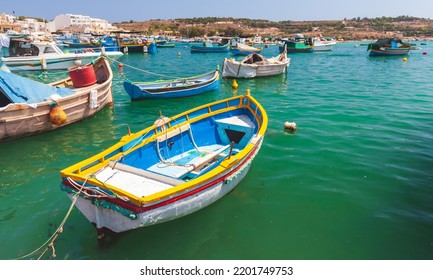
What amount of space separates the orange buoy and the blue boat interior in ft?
19.0

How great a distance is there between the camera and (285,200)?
7.38 meters

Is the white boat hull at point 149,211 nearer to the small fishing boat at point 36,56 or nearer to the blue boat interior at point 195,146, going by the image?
the blue boat interior at point 195,146

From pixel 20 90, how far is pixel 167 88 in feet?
26.9

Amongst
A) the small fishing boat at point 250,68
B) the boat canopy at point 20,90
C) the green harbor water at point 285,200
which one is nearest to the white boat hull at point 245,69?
the small fishing boat at point 250,68

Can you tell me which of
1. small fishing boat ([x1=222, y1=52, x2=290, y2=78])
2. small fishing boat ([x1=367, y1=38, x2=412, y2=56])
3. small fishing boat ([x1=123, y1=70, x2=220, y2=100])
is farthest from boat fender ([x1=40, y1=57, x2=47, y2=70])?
small fishing boat ([x1=367, y1=38, x2=412, y2=56])

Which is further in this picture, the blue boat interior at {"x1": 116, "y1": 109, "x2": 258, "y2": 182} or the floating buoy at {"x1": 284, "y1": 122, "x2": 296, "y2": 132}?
the floating buoy at {"x1": 284, "y1": 122, "x2": 296, "y2": 132}

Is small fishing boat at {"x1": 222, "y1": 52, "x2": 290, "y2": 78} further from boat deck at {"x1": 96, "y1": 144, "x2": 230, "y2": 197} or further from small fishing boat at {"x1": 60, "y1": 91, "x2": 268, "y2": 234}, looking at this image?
boat deck at {"x1": 96, "y1": 144, "x2": 230, "y2": 197}

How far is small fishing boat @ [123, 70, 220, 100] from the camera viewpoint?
17062 millimetres

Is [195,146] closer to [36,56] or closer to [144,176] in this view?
[144,176]

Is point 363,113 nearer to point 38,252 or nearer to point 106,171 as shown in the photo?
point 106,171

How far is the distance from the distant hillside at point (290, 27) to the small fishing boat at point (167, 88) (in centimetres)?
11262

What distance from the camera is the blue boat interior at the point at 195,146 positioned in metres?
7.54

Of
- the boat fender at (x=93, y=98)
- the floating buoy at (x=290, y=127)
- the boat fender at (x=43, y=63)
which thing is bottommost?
the floating buoy at (x=290, y=127)

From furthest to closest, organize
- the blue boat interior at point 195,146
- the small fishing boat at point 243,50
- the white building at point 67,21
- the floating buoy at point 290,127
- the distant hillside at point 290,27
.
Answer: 1. the white building at point 67,21
2. the distant hillside at point 290,27
3. the small fishing boat at point 243,50
4. the floating buoy at point 290,127
5. the blue boat interior at point 195,146
